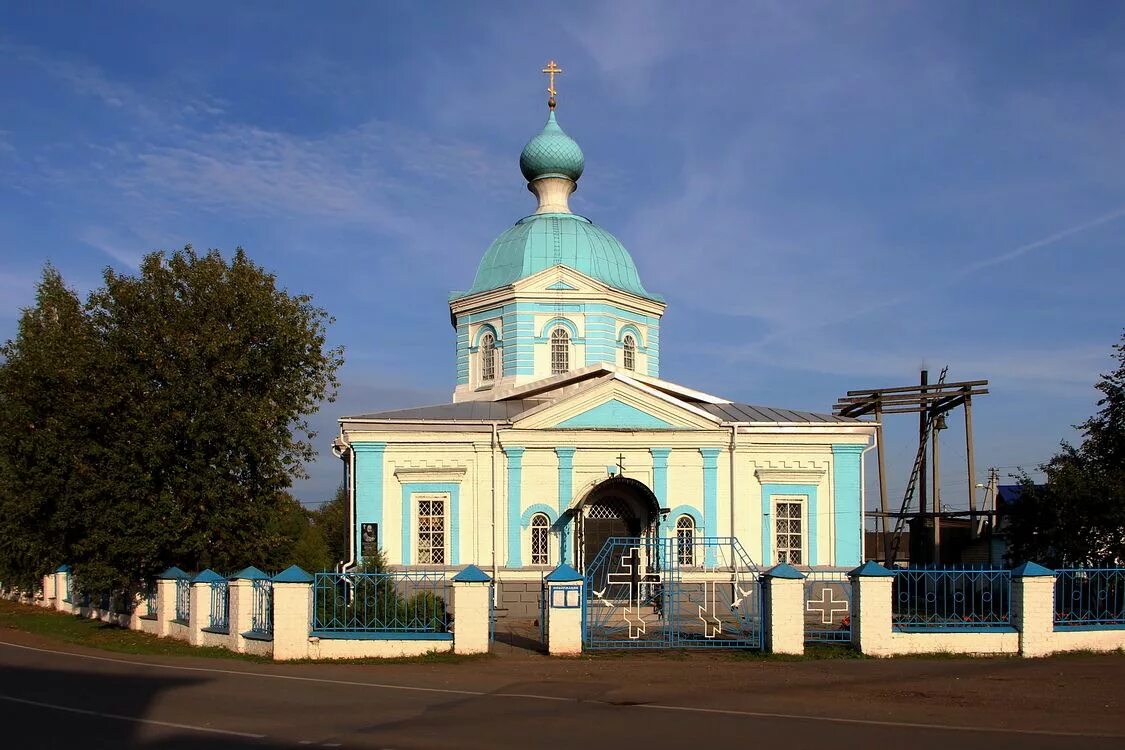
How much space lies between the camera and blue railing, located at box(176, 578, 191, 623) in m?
19.7

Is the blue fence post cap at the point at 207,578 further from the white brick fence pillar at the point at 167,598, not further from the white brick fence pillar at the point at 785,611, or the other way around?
the white brick fence pillar at the point at 785,611

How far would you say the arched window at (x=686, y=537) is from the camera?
22844 millimetres

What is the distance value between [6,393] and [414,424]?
29.3 ft

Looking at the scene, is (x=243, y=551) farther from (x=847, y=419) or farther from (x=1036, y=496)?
(x=1036, y=496)

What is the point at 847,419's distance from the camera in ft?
78.6

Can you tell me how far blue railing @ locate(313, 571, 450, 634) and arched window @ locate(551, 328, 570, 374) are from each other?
9.45 meters

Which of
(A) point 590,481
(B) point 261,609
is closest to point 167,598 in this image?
(B) point 261,609

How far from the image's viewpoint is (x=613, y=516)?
23.5m

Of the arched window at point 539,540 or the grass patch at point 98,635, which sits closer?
the grass patch at point 98,635

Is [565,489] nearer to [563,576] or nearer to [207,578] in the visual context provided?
[563,576]

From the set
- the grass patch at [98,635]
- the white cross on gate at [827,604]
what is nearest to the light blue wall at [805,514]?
the white cross on gate at [827,604]

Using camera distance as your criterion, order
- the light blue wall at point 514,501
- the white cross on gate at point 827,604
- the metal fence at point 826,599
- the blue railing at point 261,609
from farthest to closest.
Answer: the light blue wall at point 514,501
the white cross on gate at point 827,604
the metal fence at point 826,599
the blue railing at point 261,609

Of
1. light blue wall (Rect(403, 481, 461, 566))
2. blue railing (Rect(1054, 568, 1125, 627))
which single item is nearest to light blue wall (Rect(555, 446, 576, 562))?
light blue wall (Rect(403, 481, 461, 566))

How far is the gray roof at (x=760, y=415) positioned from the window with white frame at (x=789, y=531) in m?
1.81
